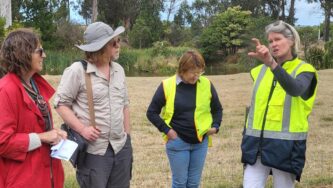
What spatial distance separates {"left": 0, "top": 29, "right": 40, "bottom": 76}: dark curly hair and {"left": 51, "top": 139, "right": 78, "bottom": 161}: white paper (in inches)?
19.6

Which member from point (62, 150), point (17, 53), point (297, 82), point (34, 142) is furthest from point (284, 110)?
point (17, 53)

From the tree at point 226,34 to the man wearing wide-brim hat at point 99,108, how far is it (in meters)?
35.2

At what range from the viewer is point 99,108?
11.7 feet

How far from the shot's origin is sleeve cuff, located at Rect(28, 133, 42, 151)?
2945 millimetres

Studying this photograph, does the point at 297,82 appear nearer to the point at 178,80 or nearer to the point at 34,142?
the point at 178,80

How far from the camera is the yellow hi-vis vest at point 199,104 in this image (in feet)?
14.3

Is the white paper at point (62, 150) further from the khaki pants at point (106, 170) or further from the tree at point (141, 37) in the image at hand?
the tree at point (141, 37)

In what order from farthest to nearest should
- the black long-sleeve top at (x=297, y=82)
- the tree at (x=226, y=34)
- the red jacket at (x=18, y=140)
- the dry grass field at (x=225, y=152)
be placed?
the tree at (x=226, y=34)
the dry grass field at (x=225, y=152)
the black long-sleeve top at (x=297, y=82)
the red jacket at (x=18, y=140)

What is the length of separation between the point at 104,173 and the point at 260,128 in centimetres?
118

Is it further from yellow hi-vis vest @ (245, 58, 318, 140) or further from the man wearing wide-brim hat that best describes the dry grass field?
yellow hi-vis vest @ (245, 58, 318, 140)

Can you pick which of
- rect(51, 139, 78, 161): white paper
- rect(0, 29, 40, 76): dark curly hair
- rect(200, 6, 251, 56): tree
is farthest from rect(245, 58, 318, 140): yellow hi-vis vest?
rect(200, 6, 251, 56): tree

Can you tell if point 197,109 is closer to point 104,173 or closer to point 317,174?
point 104,173

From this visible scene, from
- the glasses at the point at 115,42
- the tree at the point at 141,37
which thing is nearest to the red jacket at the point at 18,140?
the glasses at the point at 115,42

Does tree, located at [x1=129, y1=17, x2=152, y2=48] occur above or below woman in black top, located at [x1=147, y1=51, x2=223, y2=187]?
above
